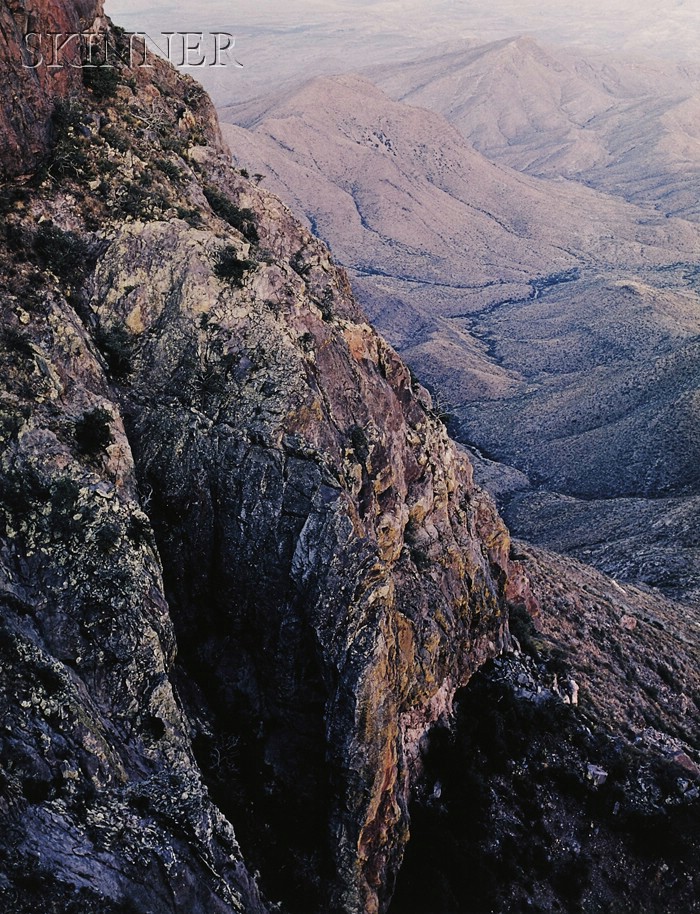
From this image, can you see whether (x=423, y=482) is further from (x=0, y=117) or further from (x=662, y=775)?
(x=0, y=117)

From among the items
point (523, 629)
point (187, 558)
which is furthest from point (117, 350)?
point (523, 629)

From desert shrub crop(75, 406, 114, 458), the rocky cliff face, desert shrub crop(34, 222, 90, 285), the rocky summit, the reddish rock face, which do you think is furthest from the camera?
the reddish rock face

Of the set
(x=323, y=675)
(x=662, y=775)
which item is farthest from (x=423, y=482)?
(x=662, y=775)

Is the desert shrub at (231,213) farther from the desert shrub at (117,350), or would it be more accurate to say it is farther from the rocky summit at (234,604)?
the desert shrub at (117,350)

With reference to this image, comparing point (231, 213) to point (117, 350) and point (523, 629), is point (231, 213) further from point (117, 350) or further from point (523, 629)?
point (523, 629)

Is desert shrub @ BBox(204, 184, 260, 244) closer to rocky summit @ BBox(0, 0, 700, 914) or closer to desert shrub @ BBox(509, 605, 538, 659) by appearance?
rocky summit @ BBox(0, 0, 700, 914)

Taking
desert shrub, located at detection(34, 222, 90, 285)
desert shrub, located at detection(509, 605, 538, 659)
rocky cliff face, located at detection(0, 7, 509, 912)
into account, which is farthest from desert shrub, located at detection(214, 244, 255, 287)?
desert shrub, located at detection(509, 605, 538, 659)

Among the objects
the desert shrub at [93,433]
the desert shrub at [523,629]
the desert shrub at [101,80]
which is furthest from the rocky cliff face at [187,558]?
the desert shrub at [523,629]
